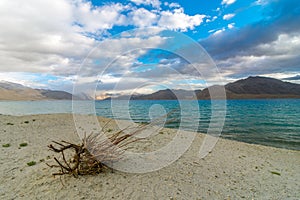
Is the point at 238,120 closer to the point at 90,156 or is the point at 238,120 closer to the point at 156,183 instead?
the point at 156,183

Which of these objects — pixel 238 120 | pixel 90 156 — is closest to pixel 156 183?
pixel 90 156

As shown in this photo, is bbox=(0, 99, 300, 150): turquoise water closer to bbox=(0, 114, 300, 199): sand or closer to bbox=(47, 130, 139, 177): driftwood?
bbox=(0, 114, 300, 199): sand

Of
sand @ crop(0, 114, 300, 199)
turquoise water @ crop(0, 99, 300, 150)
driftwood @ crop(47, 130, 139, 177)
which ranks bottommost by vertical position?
turquoise water @ crop(0, 99, 300, 150)

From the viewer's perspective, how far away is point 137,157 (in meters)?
8.05

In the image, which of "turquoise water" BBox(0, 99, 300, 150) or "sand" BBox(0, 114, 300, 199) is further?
"turquoise water" BBox(0, 99, 300, 150)

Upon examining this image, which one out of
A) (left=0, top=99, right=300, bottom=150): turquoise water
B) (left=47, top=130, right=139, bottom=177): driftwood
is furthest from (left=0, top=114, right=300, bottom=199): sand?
(left=0, top=99, right=300, bottom=150): turquoise water

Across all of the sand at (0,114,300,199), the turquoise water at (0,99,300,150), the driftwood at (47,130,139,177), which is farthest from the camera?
the turquoise water at (0,99,300,150)

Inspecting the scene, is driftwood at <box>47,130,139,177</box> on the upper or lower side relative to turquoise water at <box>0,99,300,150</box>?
upper

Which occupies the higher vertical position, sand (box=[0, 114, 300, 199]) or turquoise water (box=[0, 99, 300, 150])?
sand (box=[0, 114, 300, 199])

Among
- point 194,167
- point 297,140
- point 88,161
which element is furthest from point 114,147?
point 297,140

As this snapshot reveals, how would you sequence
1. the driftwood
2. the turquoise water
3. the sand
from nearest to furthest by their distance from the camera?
the sand < the driftwood < the turquoise water

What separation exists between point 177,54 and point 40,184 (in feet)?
23.3

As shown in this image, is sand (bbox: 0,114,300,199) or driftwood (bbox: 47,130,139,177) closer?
sand (bbox: 0,114,300,199)

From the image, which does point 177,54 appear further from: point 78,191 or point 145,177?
point 78,191
